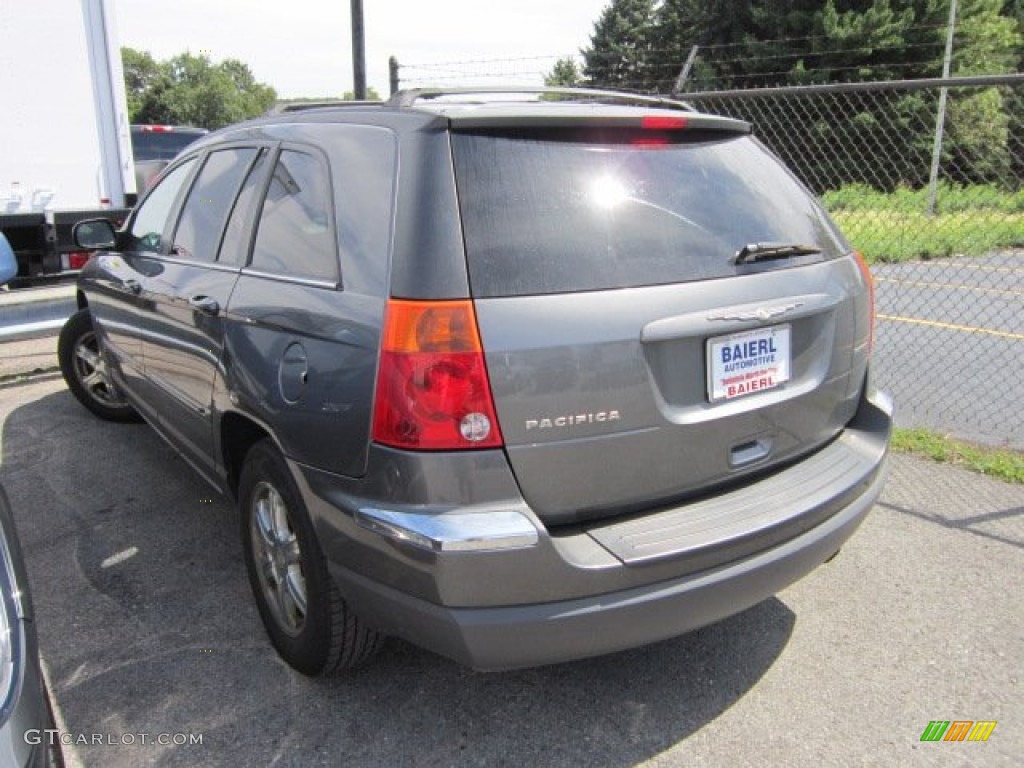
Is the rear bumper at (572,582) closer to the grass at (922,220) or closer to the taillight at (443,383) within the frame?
the taillight at (443,383)

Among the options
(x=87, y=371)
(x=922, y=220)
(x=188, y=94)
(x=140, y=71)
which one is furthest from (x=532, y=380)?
(x=140, y=71)

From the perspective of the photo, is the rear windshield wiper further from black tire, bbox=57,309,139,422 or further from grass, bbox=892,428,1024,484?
black tire, bbox=57,309,139,422

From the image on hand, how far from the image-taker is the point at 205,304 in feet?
9.43

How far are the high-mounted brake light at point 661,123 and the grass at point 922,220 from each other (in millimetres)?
10410

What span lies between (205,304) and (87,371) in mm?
2852

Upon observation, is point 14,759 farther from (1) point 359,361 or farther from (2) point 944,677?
(2) point 944,677

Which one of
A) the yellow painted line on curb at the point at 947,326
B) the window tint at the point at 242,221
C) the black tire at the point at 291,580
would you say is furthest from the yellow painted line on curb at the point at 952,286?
the black tire at the point at 291,580

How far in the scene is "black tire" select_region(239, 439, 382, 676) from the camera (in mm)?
2318

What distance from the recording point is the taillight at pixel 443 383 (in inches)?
74.8

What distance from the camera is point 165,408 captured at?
354 cm

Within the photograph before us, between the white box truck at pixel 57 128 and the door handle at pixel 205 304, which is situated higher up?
the white box truck at pixel 57 128

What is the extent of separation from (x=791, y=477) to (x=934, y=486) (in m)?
2.12

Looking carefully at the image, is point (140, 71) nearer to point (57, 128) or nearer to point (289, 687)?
point (57, 128)

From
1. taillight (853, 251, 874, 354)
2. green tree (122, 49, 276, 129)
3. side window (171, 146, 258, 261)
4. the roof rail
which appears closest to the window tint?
side window (171, 146, 258, 261)
